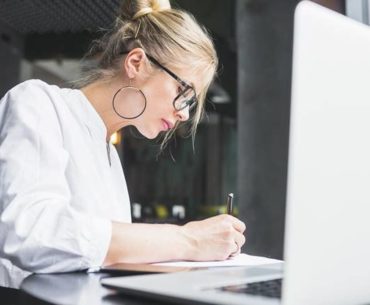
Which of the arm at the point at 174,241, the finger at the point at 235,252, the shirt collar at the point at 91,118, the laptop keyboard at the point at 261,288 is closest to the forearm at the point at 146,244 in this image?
the arm at the point at 174,241

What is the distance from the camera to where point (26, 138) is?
1046 mm

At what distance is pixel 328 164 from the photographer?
51 centimetres

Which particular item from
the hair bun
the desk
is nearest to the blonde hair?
the hair bun

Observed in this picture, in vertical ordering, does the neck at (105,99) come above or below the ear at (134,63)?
below

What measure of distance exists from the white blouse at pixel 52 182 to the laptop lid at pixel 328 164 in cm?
50

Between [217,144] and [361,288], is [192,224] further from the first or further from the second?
[217,144]

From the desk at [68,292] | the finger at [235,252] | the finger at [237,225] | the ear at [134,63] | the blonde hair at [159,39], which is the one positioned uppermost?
the blonde hair at [159,39]

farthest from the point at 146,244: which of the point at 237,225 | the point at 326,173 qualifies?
the point at 326,173

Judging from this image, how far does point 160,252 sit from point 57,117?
1.43 feet

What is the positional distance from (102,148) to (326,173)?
0.97 metres

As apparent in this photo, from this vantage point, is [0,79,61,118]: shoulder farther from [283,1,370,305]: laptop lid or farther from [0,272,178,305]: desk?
[283,1,370,305]: laptop lid

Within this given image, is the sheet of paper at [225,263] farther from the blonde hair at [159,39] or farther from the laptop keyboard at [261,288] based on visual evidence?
the blonde hair at [159,39]

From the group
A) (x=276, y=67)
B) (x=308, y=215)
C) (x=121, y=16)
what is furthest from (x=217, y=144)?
(x=308, y=215)

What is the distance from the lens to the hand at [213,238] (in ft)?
3.48
